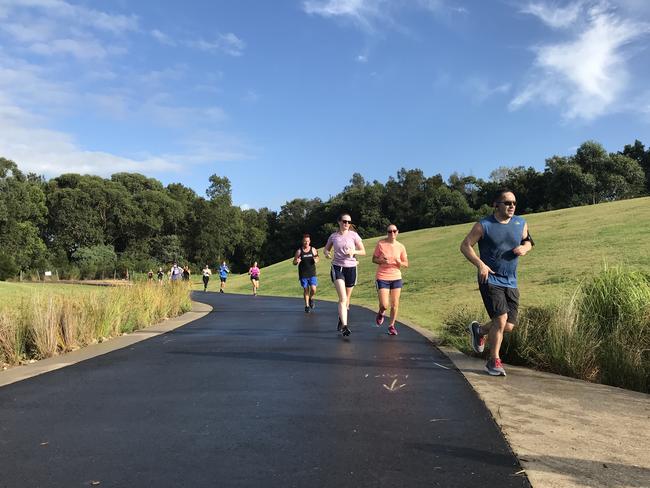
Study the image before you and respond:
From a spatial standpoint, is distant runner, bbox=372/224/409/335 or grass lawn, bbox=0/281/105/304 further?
grass lawn, bbox=0/281/105/304

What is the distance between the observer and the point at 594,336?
661 centimetres

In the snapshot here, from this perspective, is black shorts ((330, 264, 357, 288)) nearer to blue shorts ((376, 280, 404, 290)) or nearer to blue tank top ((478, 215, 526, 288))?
blue shorts ((376, 280, 404, 290))

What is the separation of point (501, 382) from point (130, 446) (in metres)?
3.55

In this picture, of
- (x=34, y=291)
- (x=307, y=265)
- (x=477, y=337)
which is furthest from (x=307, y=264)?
(x=477, y=337)

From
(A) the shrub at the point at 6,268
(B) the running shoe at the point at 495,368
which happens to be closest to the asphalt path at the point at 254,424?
(B) the running shoe at the point at 495,368

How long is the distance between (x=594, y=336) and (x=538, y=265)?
15980 mm

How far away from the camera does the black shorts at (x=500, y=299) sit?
5930 mm

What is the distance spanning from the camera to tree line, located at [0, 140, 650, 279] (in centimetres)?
6125

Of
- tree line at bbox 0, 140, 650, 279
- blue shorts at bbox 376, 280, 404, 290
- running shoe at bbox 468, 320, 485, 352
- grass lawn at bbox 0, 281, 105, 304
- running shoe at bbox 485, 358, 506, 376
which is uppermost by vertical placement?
tree line at bbox 0, 140, 650, 279

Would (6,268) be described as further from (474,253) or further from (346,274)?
(474,253)

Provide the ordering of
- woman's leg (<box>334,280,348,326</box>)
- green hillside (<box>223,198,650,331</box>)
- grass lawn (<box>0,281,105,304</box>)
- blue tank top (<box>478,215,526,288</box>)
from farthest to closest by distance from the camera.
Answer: green hillside (<box>223,198,650,331</box>)
grass lawn (<box>0,281,105,304</box>)
woman's leg (<box>334,280,348,326</box>)
blue tank top (<box>478,215,526,288</box>)

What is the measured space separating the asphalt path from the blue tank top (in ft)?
3.73

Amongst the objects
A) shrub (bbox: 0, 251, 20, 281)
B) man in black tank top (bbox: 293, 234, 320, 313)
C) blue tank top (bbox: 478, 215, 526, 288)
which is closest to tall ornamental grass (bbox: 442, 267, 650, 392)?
blue tank top (bbox: 478, 215, 526, 288)

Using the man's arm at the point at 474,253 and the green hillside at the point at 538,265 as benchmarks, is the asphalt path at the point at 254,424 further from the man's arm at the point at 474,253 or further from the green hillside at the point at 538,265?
the green hillside at the point at 538,265
